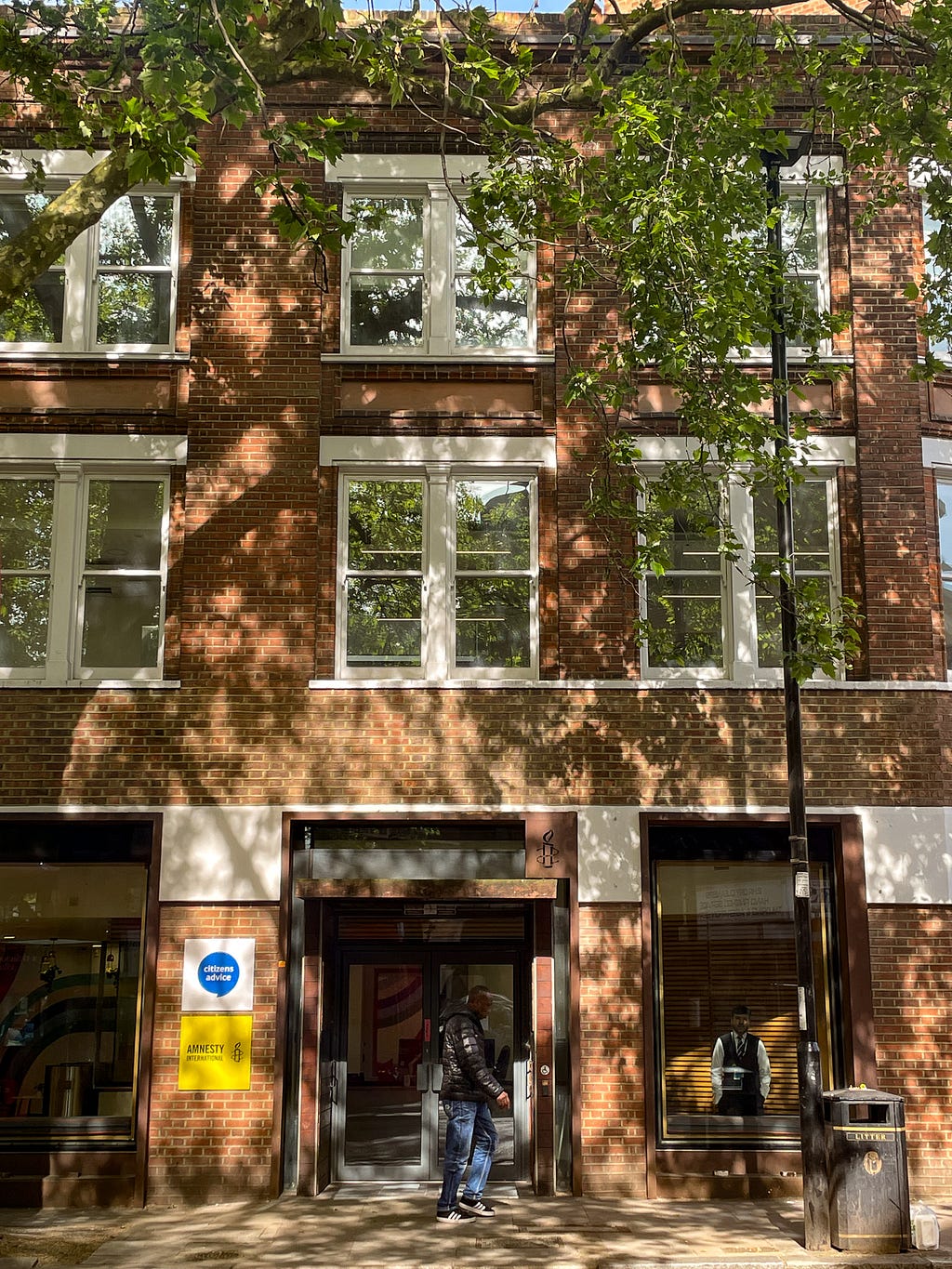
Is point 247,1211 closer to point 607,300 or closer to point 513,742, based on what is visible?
point 513,742

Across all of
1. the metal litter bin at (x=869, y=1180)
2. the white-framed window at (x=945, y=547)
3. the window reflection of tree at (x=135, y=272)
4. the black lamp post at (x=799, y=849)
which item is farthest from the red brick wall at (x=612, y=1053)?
the window reflection of tree at (x=135, y=272)

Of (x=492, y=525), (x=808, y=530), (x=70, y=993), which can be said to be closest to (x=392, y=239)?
(x=492, y=525)

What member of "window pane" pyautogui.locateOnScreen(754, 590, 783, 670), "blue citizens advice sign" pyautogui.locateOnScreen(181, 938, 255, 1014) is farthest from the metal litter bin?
"blue citizens advice sign" pyautogui.locateOnScreen(181, 938, 255, 1014)

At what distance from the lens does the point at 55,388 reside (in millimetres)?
13648

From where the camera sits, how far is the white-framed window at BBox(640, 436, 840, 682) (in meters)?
13.4

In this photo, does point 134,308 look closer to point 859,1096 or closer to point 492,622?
point 492,622

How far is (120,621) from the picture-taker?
44.4ft

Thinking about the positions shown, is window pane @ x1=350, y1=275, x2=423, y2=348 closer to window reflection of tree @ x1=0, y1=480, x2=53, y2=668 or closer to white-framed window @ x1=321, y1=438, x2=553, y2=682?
white-framed window @ x1=321, y1=438, x2=553, y2=682

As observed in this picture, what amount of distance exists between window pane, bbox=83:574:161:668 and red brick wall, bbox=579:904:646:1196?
5.07 metres

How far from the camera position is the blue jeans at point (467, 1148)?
11.4 meters

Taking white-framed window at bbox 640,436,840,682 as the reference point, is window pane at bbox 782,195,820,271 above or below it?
above

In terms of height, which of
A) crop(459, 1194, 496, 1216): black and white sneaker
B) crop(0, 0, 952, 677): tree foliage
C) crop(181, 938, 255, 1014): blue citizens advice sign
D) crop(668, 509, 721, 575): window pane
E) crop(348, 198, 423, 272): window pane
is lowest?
crop(459, 1194, 496, 1216): black and white sneaker

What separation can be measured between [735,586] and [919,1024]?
14.9 feet

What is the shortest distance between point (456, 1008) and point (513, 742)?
8.49ft
